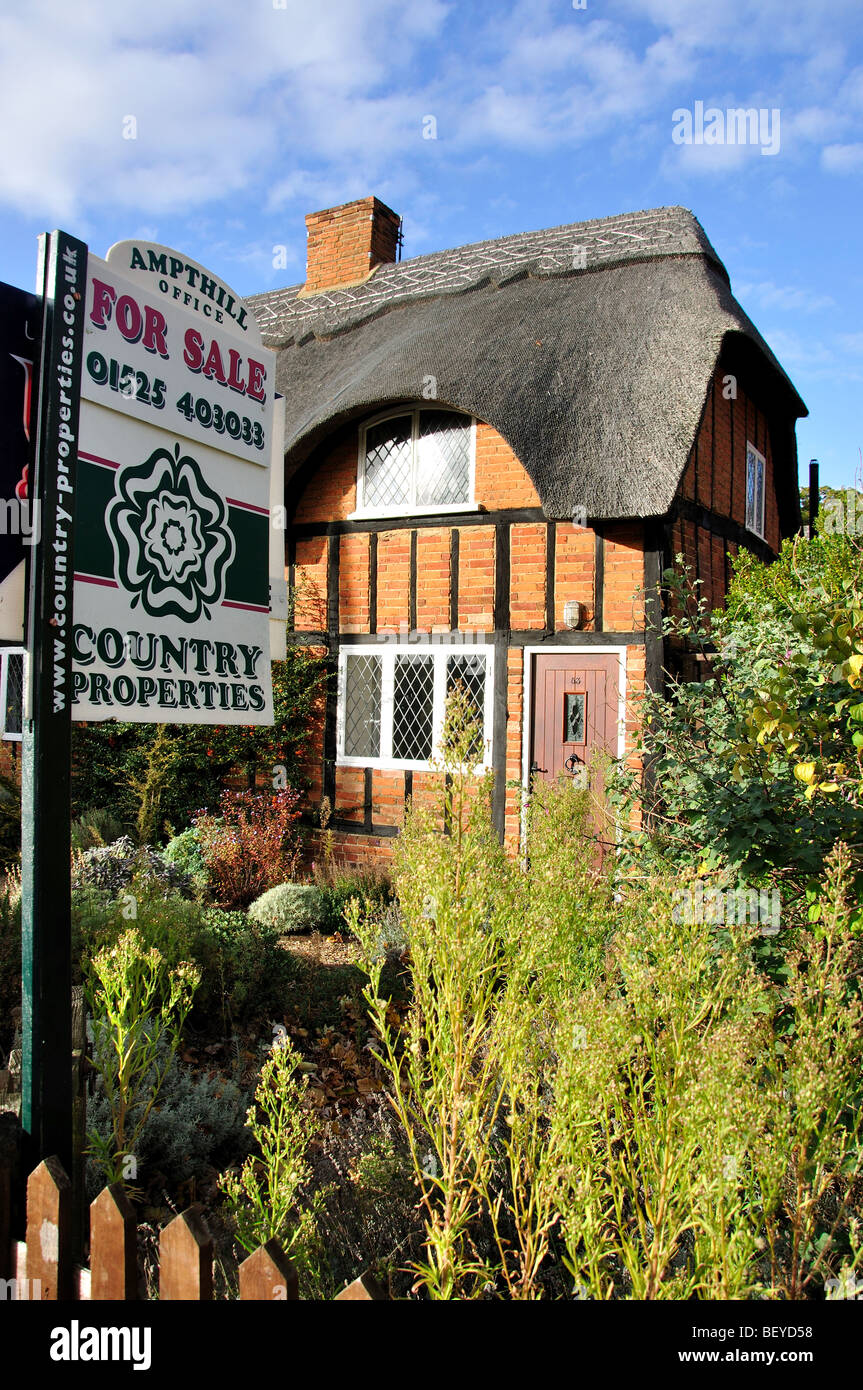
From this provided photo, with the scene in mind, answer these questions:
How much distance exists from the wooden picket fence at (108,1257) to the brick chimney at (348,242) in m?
11.4

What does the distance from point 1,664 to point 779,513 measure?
11.6 metres

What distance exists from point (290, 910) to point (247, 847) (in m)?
1.26

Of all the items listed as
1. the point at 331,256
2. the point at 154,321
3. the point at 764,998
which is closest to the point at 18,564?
the point at 154,321

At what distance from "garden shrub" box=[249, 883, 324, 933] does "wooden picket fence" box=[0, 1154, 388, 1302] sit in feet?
13.3

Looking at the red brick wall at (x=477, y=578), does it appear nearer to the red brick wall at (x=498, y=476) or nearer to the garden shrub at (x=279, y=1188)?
the red brick wall at (x=498, y=476)

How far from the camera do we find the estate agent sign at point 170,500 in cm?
214

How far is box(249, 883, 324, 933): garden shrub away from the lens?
5930mm

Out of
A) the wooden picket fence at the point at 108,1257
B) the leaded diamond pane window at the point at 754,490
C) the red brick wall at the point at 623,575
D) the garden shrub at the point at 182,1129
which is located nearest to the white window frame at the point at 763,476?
the leaded diamond pane window at the point at 754,490

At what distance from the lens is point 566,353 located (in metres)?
7.71

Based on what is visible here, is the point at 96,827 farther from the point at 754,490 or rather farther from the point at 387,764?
the point at 754,490

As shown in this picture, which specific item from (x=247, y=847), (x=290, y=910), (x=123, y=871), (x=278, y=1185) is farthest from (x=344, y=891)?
(x=278, y=1185)

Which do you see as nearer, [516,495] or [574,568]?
[574,568]

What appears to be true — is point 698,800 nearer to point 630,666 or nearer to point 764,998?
point 764,998

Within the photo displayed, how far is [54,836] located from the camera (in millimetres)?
1952
